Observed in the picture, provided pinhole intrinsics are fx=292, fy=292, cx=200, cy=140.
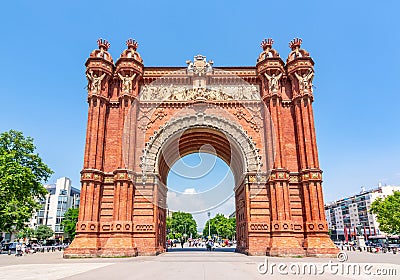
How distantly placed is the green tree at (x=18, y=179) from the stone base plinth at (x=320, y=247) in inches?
1188

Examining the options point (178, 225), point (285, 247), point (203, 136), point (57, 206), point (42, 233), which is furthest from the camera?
point (178, 225)

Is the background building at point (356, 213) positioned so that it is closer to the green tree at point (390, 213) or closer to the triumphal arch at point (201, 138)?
the green tree at point (390, 213)

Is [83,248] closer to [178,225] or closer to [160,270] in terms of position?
[160,270]

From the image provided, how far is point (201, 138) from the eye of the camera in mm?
31609

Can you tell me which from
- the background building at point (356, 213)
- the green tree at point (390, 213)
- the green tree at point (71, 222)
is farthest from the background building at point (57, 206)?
the background building at point (356, 213)

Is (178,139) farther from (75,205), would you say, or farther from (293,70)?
(75,205)

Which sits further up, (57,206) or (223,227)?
(57,206)

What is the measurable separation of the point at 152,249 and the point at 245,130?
44.5 feet

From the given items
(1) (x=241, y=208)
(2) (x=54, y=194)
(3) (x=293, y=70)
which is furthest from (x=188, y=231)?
(3) (x=293, y=70)

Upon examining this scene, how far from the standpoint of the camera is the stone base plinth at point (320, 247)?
75.5ft

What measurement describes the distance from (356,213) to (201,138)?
108301 mm

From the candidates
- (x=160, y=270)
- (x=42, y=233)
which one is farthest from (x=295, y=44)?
(x=42, y=233)

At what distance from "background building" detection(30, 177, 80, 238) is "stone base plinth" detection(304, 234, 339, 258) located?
80791mm

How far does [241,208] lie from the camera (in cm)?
2931
